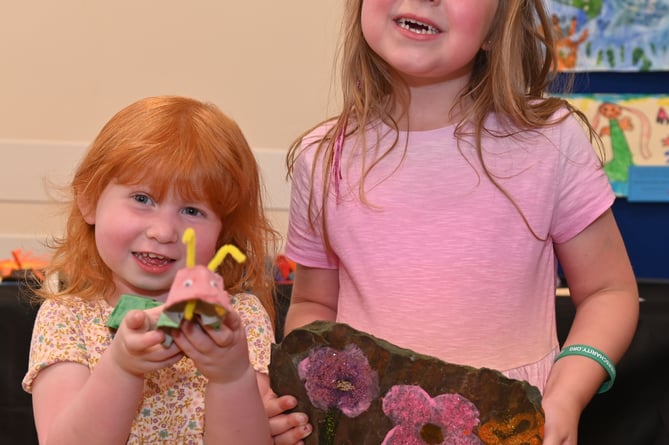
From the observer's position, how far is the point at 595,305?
1340 mm

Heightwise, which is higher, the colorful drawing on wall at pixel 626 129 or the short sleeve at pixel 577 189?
the short sleeve at pixel 577 189

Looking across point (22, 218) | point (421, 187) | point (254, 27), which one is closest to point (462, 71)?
point (421, 187)

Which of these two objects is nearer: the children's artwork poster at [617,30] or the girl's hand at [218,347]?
the girl's hand at [218,347]

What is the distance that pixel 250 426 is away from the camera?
1112 mm

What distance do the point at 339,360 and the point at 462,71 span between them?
52 cm

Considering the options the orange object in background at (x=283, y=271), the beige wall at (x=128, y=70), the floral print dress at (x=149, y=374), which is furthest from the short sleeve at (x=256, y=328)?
the beige wall at (x=128, y=70)

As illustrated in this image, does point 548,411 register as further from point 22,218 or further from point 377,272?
point 22,218

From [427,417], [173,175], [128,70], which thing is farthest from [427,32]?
[128,70]

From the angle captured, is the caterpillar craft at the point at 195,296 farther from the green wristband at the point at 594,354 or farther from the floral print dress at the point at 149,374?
the green wristband at the point at 594,354

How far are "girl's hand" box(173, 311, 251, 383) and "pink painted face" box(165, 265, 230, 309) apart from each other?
2.0 inches

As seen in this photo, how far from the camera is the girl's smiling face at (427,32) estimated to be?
4.19 ft

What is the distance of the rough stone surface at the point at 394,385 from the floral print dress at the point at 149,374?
0.13 meters

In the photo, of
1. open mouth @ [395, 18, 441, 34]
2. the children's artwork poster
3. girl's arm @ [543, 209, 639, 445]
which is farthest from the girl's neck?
the children's artwork poster

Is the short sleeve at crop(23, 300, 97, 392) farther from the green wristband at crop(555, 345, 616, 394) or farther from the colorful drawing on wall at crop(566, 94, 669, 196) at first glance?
the colorful drawing on wall at crop(566, 94, 669, 196)
